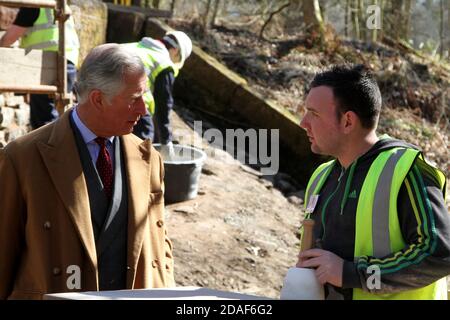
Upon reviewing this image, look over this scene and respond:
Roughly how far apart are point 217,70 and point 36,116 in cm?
396

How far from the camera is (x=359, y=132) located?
285 centimetres

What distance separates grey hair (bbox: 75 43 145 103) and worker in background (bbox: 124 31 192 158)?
13.3 feet

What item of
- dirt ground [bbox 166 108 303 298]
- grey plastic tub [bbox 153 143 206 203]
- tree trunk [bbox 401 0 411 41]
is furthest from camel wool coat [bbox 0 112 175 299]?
tree trunk [bbox 401 0 411 41]

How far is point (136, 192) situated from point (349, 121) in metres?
0.94

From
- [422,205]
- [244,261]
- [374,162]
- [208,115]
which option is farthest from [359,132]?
[208,115]

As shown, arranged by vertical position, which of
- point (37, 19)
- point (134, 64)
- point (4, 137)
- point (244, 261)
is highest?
point (134, 64)

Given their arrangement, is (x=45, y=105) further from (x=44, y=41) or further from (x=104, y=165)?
(x=104, y=165)

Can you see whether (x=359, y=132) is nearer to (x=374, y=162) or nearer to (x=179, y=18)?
(x=374, y=162)

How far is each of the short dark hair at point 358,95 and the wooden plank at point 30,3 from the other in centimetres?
365

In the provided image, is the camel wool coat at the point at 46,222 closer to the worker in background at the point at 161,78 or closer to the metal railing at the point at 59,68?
the metal railing at the point at 59,68

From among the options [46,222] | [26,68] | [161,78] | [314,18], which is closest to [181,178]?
[161,78]

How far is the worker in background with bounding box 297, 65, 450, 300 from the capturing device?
2.56 meters

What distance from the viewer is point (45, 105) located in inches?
273

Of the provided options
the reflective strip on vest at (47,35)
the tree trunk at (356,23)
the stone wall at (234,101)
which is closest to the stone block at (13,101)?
the reflective strip on vest at (47,35)
